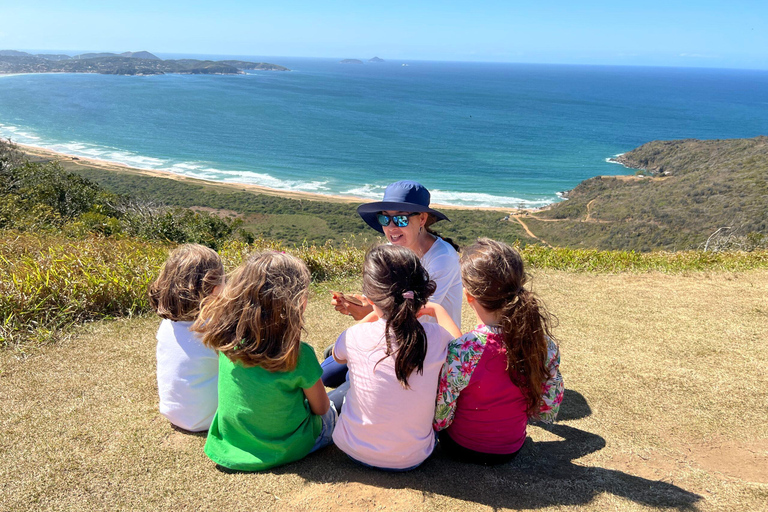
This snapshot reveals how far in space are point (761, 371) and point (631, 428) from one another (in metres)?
1.70

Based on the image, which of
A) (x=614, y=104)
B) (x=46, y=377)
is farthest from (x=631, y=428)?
(x=614, y=104)

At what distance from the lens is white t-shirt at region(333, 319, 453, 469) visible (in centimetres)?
231

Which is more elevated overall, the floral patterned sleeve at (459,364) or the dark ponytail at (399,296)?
the dark ponytail at (399,296)

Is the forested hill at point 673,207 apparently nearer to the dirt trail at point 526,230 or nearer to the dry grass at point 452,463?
the dirt trail at point 526,230

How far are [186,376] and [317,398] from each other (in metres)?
0.78

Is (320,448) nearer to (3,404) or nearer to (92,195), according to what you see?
(3,404)

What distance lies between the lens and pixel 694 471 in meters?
2.77

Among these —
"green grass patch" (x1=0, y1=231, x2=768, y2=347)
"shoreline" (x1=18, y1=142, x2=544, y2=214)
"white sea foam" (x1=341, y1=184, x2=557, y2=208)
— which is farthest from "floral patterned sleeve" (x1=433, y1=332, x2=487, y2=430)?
"white sea foam" (x1=341, y1=184, x2=557, y2=208)

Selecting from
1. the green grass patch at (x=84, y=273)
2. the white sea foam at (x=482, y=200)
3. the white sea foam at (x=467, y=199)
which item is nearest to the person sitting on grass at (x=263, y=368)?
the green grass patch at (x=84, y=273)

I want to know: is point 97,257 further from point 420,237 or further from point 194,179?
point 194,179

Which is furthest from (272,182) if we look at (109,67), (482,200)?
(109,67)

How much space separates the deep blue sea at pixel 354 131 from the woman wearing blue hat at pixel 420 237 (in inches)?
1584

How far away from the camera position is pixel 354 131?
243ft

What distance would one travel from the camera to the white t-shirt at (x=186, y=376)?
271cm
